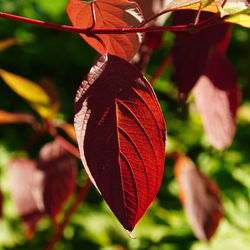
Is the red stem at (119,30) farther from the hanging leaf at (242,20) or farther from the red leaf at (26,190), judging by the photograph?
the red leaf at (26,190)

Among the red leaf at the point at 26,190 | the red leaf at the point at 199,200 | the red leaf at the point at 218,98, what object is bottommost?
the red leaf at the point at 26,190

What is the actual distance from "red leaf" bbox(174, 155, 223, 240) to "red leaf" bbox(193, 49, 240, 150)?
0.16 meters

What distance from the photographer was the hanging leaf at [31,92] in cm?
69

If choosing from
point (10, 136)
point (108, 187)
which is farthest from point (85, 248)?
point (108, 187)

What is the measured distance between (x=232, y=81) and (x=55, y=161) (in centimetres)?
30

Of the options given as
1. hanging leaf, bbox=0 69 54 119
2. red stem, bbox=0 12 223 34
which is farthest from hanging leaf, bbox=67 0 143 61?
hanging leaf, bbox=0 69 54 119

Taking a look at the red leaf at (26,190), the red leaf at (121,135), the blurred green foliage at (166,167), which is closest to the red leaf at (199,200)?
the blurred green foliage at (166,167)

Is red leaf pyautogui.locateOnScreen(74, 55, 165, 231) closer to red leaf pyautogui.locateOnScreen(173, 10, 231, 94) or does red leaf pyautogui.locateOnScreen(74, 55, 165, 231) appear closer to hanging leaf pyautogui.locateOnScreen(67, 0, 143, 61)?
hanging leaf pyautogui.locateOnScreen(67, 0, 143, 61)

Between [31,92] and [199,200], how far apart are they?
304mm

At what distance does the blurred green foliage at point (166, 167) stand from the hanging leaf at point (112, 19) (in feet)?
1.31

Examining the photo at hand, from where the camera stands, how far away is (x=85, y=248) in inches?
50.9

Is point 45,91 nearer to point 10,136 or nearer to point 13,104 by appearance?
point 10,136

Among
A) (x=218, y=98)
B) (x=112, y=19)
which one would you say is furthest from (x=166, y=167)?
(x=112, y=19)

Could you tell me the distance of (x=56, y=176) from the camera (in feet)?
2.40
